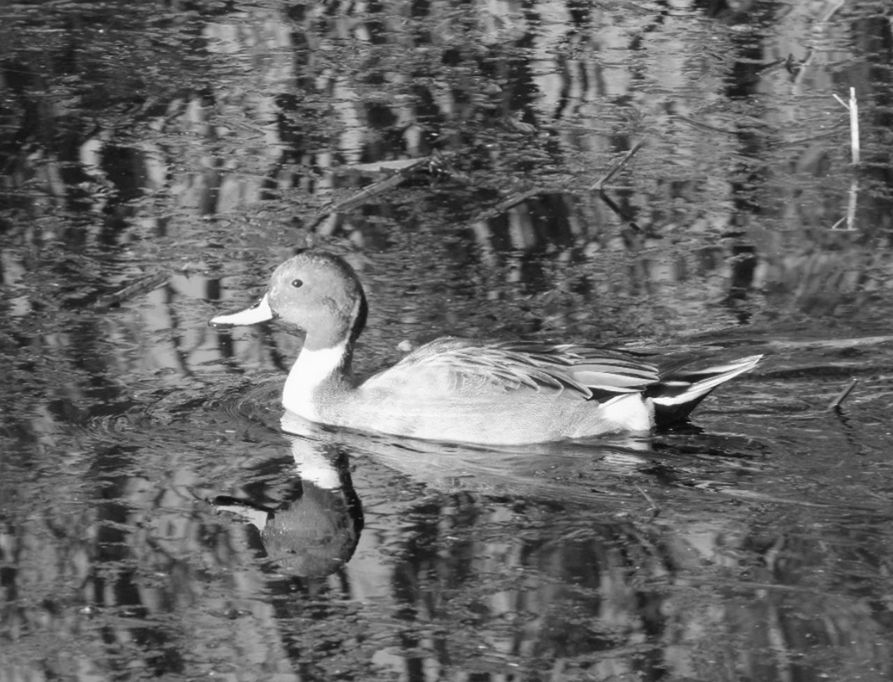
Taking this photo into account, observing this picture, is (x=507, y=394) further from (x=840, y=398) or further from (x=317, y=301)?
(x=840, y=398)

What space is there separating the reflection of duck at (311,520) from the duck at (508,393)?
1.62 ft

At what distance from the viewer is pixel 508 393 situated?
24.1 ft

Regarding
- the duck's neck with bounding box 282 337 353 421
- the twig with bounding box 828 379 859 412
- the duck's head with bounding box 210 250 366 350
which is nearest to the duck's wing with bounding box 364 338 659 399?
the duck's neck with bounding box 282 337 353 421

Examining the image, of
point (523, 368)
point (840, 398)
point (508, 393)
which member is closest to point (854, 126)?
point (840, 398)

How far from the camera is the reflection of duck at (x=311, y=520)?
6.01m

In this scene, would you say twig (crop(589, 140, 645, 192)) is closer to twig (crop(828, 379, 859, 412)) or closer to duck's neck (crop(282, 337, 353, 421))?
duck's neck (crop(282, 337, 353, 421))

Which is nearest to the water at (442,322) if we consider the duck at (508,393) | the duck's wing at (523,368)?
the duck at (508,393)

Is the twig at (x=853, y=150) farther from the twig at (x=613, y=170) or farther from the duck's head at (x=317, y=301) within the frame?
the duck's head at (x=317, y=301)

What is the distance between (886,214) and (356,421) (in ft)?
11.3

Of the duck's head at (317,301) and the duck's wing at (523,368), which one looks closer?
the duck's wing at (523,368)

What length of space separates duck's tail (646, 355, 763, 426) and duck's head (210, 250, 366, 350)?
4.43 ft

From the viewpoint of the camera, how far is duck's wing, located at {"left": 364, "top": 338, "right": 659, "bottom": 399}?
24.1 ft

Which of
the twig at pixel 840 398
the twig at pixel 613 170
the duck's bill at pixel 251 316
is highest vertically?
the duck's bill at pixel 251 316

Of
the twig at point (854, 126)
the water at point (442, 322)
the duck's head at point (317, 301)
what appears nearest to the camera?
the water at point (442, 322)
